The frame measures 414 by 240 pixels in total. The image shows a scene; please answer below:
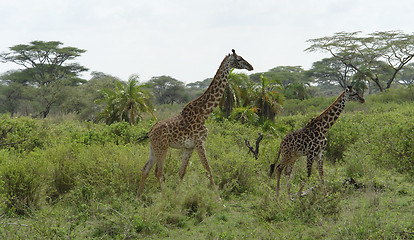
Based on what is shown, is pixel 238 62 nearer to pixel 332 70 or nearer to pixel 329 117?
pixel 329 117

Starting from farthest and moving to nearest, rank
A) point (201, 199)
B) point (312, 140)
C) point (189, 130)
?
point (189, 130) → point (201, 199) → point (312, 140)

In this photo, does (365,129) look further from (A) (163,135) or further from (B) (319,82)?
(B) (319,82)

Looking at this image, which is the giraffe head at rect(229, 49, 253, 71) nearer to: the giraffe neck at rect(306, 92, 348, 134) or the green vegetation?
the giraffe neck at rect(306, 92, 348, 134)

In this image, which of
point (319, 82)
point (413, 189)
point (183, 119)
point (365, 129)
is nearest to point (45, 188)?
point (183, 119)

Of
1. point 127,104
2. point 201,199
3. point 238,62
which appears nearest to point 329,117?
point 238,62

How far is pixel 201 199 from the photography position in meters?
6.27

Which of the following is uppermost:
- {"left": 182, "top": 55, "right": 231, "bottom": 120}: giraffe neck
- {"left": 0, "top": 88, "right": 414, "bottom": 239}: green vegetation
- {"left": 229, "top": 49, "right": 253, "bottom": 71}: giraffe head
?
{"left": 229, "top": 49, "right": 253, "bottom": 71}: giraffe head

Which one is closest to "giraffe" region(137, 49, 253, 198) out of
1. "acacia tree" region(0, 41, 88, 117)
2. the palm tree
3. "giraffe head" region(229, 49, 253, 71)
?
"giraffe head" region(229, 49, 253, 71)

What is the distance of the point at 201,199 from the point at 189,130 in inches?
48.6

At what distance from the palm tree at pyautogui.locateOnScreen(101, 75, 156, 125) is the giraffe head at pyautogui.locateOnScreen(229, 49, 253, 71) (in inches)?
375

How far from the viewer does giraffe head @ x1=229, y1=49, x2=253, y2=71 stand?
22.0 feet

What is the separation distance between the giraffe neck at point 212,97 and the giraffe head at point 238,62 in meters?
0.08

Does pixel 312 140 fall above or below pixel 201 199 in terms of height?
above

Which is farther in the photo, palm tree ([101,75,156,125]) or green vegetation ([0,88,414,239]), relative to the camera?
palm tree ([101,75,156,125])
